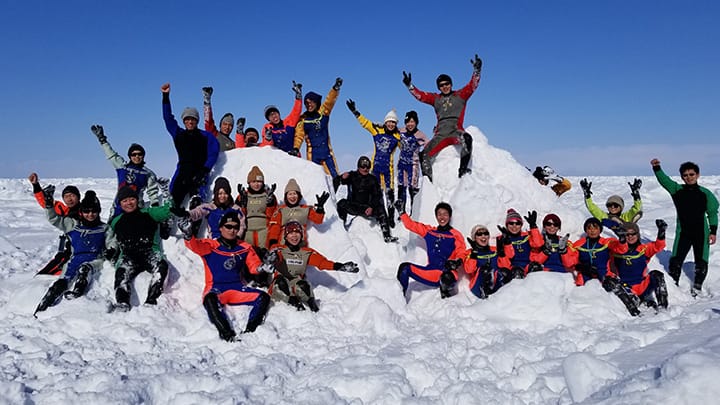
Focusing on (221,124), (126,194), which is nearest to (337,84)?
(221,124)

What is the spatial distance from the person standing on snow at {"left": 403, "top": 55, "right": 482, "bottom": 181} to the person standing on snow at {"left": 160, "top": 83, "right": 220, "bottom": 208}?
12.4 feet

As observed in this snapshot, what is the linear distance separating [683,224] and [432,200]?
3.86 metres

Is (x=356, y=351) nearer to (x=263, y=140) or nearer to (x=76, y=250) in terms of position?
(x=76, y=250)

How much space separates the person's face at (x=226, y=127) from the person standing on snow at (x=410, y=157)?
3.61 meters

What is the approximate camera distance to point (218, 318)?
4.55m

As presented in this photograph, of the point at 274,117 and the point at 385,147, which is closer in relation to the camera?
the point at 274,117

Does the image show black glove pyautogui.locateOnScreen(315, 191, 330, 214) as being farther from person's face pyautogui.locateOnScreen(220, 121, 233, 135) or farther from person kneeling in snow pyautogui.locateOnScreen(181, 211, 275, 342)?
person's face pyautogui.locateOnScreen(220, 121, 233, 135)

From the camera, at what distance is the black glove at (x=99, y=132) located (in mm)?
6574

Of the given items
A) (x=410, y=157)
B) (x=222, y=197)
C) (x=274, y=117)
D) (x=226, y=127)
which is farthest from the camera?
(x=226, y=127)

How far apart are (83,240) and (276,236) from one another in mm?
2483

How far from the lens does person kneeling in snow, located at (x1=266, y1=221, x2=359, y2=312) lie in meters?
5.36

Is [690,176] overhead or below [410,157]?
below

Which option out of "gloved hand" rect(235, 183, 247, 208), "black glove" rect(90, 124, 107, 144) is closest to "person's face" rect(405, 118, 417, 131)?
"gloved hand" rect(235, 183, 247, 208)

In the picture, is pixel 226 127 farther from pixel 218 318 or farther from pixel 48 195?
pixel 218 318
